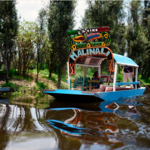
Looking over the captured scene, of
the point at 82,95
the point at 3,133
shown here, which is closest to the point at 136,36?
the point at 82,95

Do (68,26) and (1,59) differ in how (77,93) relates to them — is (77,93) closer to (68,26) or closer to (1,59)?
(68,26)

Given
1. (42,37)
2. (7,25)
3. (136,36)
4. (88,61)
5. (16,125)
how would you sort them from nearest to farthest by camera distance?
(16,125) < (88,61) < (7,25) < (42,37) < (136,36)

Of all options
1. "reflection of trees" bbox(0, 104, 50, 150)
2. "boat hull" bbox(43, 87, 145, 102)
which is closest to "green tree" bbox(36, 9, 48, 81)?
"boat hull" bbox(43, 87, 145, 102)

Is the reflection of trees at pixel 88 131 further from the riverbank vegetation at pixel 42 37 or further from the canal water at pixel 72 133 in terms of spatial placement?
the riverbank vegetation at pixel 42 37

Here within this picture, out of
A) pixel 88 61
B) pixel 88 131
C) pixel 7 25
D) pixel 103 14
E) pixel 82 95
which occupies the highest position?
pixel 103 14

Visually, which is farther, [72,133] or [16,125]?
[16,125]

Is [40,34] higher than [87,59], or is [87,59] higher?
[40,34]

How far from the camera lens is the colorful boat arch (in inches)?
355

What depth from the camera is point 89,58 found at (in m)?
11.5

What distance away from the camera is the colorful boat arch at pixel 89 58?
9.02 m

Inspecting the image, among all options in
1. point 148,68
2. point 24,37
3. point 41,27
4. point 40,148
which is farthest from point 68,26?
point 148,68

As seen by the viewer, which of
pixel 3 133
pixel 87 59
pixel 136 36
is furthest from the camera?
pixel 136 36

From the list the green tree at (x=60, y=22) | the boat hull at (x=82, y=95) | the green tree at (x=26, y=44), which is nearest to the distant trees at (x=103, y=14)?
the green tree at (x=60, y=22)

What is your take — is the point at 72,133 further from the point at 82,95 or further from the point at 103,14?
the point at 103,14
